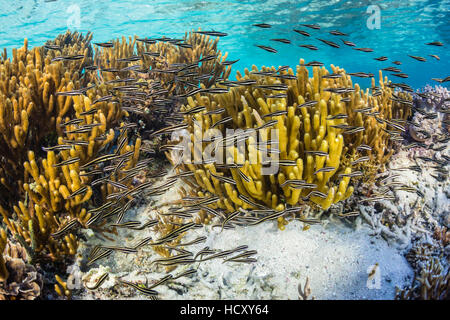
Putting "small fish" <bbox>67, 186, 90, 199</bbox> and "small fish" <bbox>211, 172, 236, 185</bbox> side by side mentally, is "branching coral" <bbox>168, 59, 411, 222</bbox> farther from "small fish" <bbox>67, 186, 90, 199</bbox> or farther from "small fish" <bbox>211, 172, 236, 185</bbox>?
"small fish" <bbox>67, 186, 90, 199</bbox>

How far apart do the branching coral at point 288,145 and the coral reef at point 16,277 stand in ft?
7.08

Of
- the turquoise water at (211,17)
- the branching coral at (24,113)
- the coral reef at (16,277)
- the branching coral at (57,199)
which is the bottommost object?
the coral reef at (16,277)

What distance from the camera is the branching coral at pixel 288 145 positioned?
308 centimetres

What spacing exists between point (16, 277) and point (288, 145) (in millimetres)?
3577

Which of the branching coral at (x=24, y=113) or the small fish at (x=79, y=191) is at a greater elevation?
the branching coral at (x=24, y=113)

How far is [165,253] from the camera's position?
11.9 feet

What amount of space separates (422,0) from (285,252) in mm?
26658

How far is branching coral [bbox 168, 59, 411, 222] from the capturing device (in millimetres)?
3078

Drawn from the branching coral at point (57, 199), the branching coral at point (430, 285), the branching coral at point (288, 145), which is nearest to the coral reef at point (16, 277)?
the branching coral at point (57, 199)

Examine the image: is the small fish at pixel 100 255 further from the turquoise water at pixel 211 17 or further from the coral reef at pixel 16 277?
the turquoise water at pixel 211 17

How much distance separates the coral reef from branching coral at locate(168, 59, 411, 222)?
2157 mm

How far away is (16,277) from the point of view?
9.42 feet

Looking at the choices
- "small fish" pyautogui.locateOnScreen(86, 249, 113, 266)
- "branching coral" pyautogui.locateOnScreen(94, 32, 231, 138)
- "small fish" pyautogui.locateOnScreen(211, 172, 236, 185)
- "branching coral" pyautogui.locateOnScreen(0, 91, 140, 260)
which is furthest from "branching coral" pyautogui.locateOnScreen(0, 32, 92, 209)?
"small fish" pyautogui.locateOnScreen(211, 172, 236, 185)
